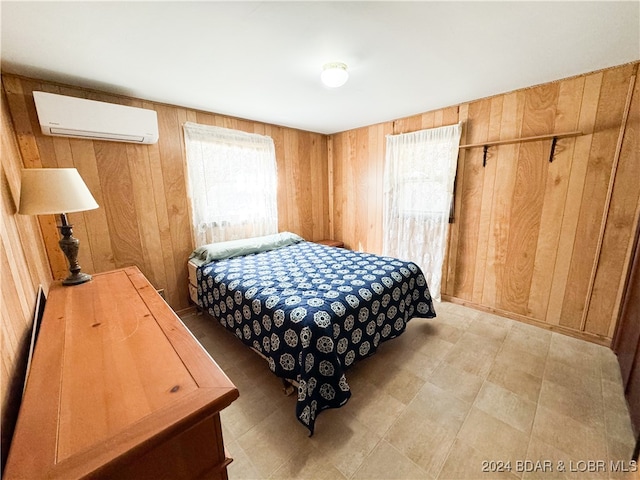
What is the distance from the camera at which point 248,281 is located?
193cm

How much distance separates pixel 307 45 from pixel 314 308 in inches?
62.4

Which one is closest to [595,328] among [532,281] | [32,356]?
[532,281]

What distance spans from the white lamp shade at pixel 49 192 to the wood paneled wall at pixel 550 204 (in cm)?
305

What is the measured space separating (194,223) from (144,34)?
165 cm

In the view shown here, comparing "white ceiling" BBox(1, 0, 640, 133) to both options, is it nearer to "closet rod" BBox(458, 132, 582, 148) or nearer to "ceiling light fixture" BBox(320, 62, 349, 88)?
"ceiling light fixture" BBox(320, 62, 349, 88)

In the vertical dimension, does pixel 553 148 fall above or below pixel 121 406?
above

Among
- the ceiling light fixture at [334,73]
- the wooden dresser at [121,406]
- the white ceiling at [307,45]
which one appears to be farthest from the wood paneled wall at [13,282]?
the ceiling light fixture at [334,73]

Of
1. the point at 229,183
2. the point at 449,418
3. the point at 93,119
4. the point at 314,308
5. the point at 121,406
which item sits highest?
the point at 93,119

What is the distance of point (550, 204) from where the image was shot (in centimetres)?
217

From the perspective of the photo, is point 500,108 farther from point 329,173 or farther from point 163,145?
point 163,145

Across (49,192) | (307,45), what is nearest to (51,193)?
(49,192)

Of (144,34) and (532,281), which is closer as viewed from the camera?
(144,34)

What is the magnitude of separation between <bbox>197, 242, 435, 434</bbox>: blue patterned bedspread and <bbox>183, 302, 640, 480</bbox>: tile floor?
208mm

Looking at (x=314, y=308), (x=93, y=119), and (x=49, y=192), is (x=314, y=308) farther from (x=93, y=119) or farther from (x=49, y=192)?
(x=93, y=119)
